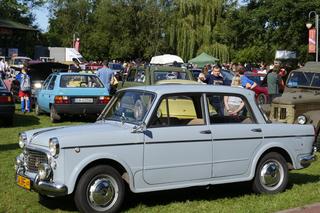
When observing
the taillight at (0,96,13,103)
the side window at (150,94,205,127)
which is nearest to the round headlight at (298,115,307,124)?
the side window at (150,94,205,127)

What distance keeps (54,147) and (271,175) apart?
10.6 ft

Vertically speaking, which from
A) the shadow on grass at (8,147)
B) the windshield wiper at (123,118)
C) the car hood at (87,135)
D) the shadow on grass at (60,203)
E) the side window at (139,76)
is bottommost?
the shadow on grass at (60,203)

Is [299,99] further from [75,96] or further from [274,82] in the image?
[75,96]

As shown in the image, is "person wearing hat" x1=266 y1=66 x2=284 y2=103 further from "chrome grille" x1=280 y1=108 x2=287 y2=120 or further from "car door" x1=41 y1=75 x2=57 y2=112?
"car door" x1=41 y1=75 x2=57 y2=112

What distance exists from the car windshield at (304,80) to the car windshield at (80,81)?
220 inches

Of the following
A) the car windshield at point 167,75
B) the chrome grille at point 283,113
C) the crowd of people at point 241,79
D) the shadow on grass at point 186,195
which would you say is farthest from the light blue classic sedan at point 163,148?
the car windshield at point 167,75

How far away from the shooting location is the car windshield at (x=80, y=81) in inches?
656

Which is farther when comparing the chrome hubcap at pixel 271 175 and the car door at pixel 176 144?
the chrome hubcap at pixel 271 175

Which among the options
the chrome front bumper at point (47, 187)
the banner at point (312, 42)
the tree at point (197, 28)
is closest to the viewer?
the chrome front bumper at point (47, 187)

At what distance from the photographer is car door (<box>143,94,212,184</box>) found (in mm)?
7020

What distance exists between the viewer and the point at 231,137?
7574mm

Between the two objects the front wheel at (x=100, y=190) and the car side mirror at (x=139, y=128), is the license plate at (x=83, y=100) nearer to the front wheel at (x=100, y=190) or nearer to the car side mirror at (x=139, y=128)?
the car side mirror at (x=139, y=128)

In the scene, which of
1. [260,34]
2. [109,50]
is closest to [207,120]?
[260,34]

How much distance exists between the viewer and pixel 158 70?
16.0 metres
